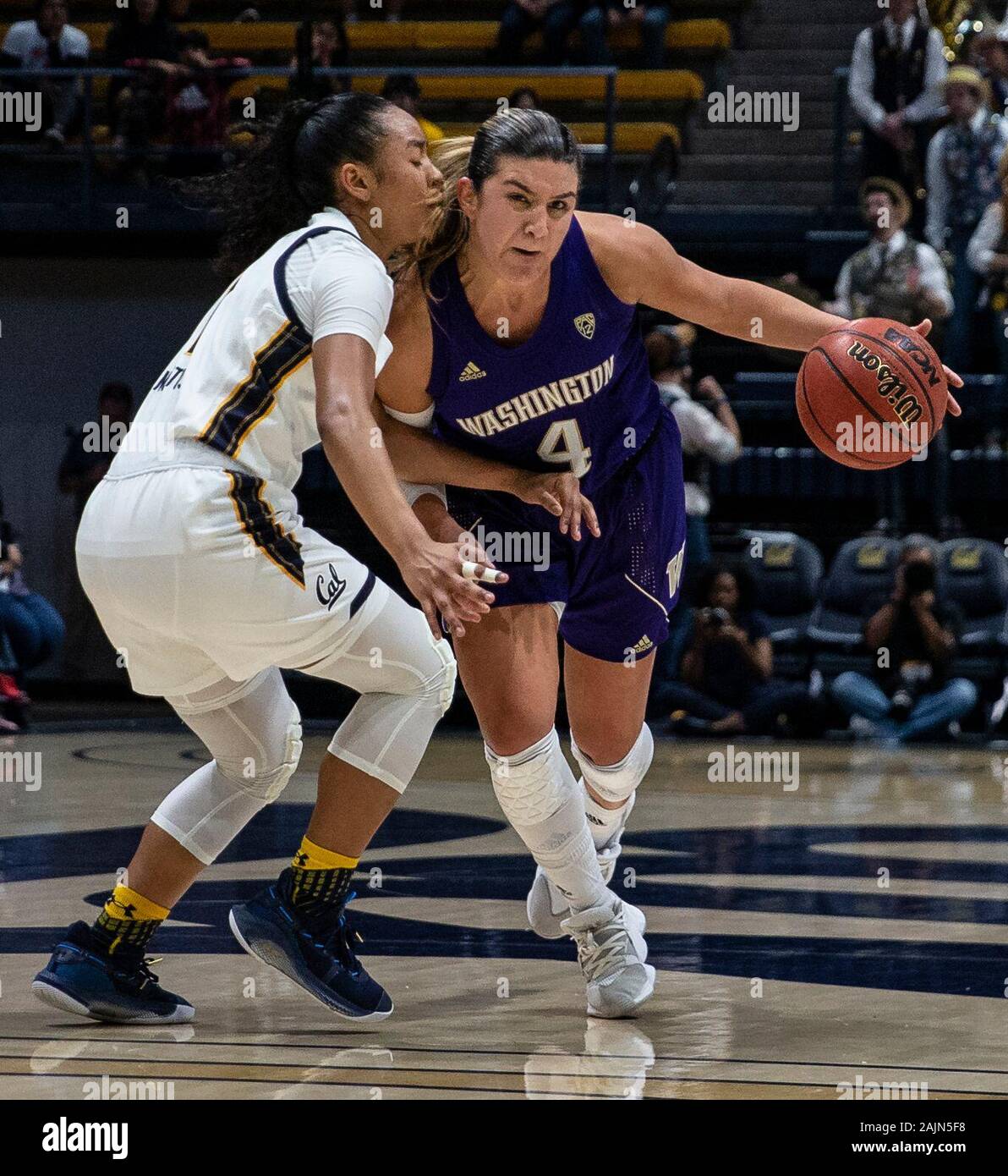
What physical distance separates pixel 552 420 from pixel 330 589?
76 centimetres

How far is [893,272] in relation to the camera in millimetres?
9711

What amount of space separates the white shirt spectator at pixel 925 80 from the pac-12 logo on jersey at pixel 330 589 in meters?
8.81

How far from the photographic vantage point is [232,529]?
3.13 m

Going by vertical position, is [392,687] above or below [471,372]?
below

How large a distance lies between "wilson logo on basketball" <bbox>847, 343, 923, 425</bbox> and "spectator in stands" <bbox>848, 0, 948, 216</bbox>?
7906 mm

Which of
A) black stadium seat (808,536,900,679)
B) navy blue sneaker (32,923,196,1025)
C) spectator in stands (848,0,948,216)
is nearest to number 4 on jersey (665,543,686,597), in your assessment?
navy blue sneaker (32,923,196,1025)

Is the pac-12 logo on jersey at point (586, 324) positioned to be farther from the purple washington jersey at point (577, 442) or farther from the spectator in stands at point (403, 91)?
the spectator in stands at point (403, 91)

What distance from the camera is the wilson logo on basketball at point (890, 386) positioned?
3693 mm

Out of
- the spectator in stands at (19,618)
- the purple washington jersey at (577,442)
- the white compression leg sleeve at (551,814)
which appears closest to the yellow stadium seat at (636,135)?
the spectator in stands at (19,618)

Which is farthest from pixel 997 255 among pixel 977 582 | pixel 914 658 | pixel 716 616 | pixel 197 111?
pixel 197 111

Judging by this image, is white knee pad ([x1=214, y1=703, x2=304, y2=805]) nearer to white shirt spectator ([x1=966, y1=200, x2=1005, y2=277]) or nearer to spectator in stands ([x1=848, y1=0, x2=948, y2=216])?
white shirt spectator ([x1=966, y1=200, x2=1005, y2=277])

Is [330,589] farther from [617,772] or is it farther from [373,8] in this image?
[373,8]
